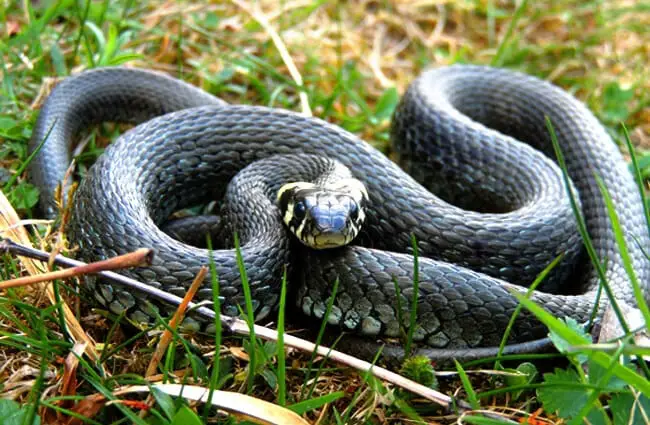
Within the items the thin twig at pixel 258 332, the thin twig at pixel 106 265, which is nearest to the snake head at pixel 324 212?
the thin twig at pixel 258 332

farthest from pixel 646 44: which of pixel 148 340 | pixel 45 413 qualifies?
pixel 45 413

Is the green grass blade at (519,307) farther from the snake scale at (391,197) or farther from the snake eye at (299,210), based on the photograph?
the snake eye at (299,210)

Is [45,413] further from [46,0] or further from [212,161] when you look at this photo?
[46,0]

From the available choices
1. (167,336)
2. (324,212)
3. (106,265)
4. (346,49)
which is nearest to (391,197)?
(324,212)

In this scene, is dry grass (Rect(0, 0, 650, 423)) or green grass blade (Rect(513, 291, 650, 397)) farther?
dry grass (Rect(0, 0, 650, 423))

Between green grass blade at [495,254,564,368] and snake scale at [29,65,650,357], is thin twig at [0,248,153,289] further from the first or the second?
green grass blade at [495,254,564,368]

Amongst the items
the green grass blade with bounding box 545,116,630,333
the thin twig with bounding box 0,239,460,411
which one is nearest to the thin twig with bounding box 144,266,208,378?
the thin twig with bounding box 0,239,460,411
